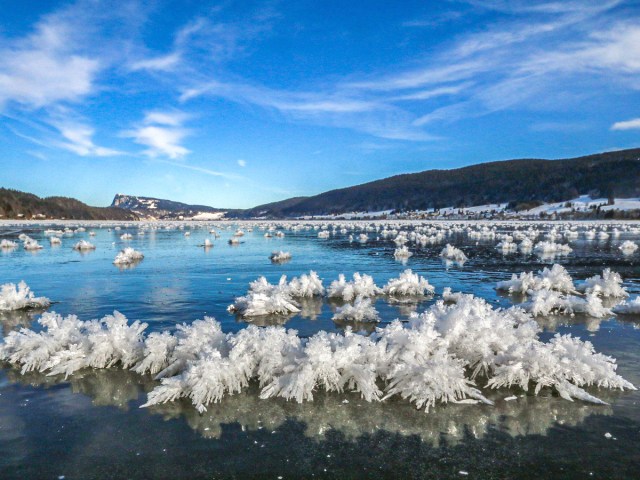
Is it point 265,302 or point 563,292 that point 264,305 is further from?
point 563,292

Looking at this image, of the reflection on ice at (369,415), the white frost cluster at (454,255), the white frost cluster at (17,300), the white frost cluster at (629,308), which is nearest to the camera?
the reflection on ice at (369,415)

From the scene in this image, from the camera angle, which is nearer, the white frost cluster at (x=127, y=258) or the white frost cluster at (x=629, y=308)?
the white frost cluster at (x=629, y=308)

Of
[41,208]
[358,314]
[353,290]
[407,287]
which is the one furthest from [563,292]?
[41,208]

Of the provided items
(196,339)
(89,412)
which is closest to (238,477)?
(89,412)

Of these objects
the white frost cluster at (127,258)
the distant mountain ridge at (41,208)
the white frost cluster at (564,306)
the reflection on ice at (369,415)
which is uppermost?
the distant mountain ridge at (41,208)

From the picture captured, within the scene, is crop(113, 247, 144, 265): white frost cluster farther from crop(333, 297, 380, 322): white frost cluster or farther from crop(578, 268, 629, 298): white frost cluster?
crop(578, 268, 629, 298): white frost cluster

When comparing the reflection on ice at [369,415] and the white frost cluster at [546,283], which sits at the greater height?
the white frost cluster at [546,283]

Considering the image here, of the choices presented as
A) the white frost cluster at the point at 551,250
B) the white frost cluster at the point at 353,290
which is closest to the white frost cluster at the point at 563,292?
the white frost cluster at the point at 353,290

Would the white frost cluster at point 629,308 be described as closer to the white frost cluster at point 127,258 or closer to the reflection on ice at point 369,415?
the reflection on ice at point 369,415
